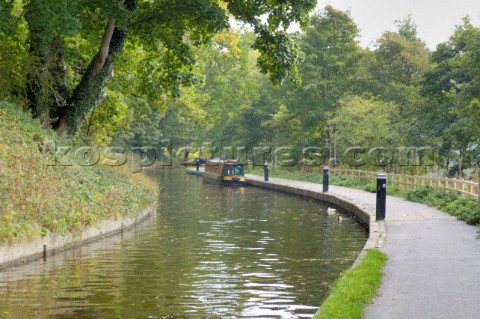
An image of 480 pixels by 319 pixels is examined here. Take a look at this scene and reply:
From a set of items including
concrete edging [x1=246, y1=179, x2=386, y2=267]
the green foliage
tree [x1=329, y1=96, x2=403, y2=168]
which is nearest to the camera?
concrete edging [x1=246, y1=179, x2=386, y2=267]

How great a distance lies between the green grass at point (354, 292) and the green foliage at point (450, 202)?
25.0 feet

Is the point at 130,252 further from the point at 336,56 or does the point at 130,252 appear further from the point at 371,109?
the point at 336,56

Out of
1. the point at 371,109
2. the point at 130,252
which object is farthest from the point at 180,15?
the point at 371,109

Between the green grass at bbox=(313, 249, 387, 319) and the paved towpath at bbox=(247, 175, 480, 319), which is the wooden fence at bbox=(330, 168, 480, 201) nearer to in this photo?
the paved towpath at bbox=(247, 175, 480, 319)

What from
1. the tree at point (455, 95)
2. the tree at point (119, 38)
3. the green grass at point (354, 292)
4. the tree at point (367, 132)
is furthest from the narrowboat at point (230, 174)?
the green grass at point (354, 292)

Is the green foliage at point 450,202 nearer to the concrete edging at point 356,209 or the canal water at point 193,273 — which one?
the concrete edging at point 356,209

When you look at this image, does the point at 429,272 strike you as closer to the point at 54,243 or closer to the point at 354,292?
the point at 354,292

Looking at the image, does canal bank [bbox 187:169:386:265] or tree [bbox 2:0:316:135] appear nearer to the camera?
canal bank [bbox 187:169:386:265]

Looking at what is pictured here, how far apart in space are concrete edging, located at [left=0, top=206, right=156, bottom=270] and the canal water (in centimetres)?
28

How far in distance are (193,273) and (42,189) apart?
5.12 meters

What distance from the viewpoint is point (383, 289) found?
1040cm

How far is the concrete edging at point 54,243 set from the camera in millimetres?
14477

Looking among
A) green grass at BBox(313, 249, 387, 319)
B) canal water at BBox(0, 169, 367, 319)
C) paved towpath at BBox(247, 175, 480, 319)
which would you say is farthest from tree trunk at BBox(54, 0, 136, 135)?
green grass at BBox(313, 249, 387, 319)

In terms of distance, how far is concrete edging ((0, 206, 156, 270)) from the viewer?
14.5m
